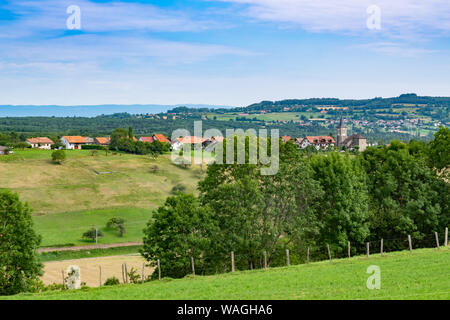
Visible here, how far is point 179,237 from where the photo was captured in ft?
113

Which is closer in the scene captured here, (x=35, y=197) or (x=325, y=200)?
(x=325, y=200)

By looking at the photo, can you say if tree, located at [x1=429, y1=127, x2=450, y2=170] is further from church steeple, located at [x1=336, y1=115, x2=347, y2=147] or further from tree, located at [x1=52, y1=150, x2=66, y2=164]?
church steeple, located at [x1=336, y1=115, x2=347, y2=147]

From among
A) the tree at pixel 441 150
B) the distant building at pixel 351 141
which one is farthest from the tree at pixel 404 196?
the distant building at pixel 351 141

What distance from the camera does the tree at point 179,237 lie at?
3403 centimetres

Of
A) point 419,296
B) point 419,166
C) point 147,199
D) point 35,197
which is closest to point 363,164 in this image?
point 419,166

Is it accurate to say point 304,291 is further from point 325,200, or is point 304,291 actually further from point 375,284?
point 325,200

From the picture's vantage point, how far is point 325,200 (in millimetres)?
43531

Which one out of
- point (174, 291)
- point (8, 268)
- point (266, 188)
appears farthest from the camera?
A: point (266, 188)

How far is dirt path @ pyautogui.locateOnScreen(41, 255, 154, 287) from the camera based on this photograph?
44312 mm

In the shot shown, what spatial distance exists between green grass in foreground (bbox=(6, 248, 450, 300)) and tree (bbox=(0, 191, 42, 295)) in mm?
10043

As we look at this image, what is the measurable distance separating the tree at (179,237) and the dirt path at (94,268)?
341 inches

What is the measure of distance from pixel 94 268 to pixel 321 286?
34.2 m

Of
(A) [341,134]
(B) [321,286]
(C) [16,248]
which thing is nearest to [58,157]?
(C) [16,248]
